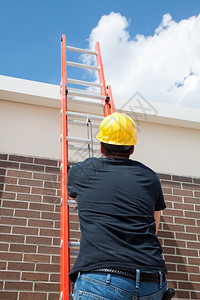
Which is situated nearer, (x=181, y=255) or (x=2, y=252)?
(x=2, y=252)

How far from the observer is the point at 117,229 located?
1758 mm

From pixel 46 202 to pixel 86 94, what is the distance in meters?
1.36

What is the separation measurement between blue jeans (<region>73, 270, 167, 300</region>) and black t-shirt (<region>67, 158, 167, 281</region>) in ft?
0.17

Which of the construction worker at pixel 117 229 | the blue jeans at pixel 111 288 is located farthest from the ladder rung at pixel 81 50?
the blue jeans at pixel 111 288

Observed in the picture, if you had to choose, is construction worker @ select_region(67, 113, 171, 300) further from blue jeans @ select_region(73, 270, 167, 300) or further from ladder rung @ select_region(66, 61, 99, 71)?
ladder rung @ select_region(66, 61, 99, 71)

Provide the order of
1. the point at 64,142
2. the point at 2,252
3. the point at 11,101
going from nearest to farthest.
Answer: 1. the point at 64,142
2. the point at 2,252
3. the point at 11,101

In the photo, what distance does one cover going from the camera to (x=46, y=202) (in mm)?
4125

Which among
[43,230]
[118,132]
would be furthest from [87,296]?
[43,230]

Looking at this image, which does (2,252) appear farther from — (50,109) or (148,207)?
(148,207)

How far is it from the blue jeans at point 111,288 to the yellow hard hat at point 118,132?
2.60ft

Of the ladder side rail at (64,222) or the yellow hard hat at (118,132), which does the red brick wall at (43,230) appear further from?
the yellow hard hat at (118,132)

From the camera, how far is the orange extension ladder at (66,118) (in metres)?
2.51

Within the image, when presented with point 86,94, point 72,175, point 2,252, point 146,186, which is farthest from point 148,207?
point 2,252

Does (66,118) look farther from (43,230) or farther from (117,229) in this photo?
(117,229)
